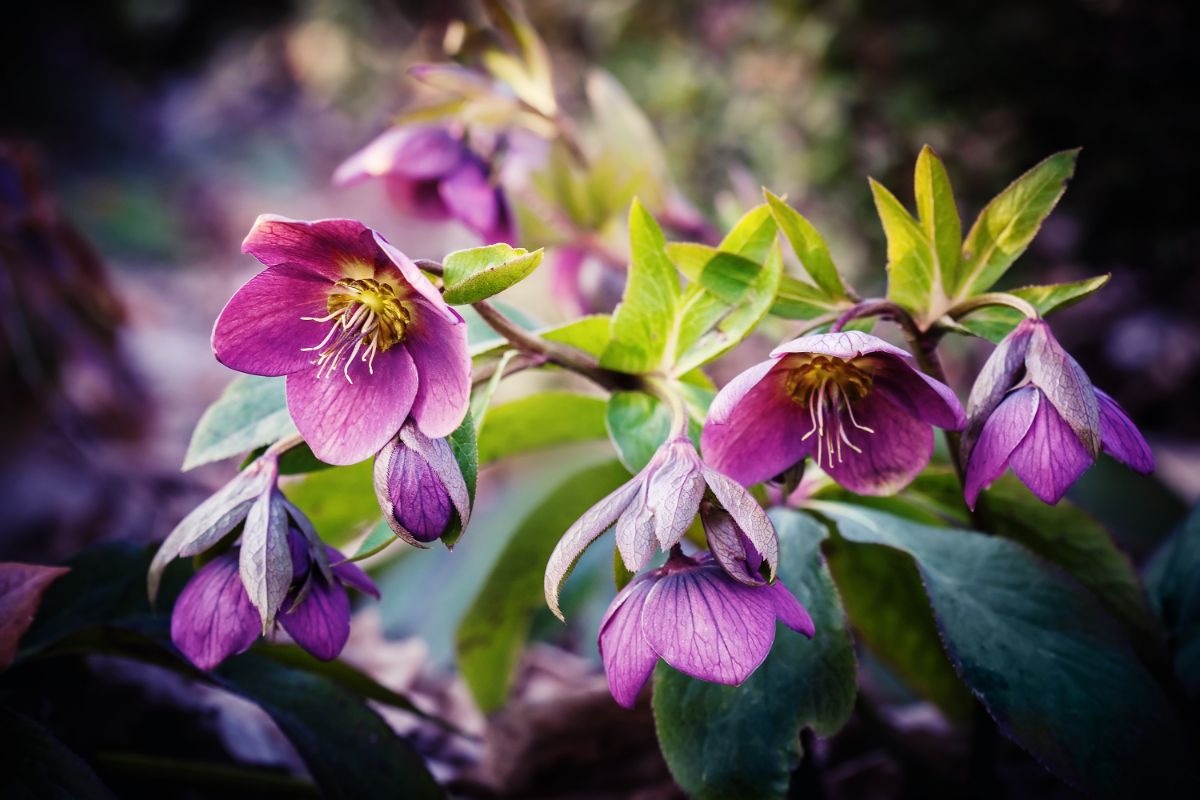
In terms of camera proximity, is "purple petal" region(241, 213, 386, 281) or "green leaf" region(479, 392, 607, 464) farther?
"green leaf" region(479, 392, 607, 464)

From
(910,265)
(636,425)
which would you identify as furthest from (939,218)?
(636,425)

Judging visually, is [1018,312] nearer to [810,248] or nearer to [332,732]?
[810,248]

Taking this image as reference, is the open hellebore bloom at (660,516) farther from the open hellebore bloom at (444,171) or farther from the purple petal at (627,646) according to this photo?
the open hellebore bloom at (444,171)

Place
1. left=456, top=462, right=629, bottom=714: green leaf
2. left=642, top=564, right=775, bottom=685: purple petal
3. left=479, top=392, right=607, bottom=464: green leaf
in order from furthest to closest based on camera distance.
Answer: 1. left=456, top=462, right=629, bottom=714: green leaf
2. left=479, top=392, right=607, bottom=464: green leaf
3. left=642, top=564, right=775, bottom=685: purple petal

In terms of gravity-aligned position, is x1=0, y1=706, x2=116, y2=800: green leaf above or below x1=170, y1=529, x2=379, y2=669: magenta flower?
below

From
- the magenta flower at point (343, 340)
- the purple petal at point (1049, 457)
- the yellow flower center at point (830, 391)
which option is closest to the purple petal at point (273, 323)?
the magenta flower at point (343, 340)

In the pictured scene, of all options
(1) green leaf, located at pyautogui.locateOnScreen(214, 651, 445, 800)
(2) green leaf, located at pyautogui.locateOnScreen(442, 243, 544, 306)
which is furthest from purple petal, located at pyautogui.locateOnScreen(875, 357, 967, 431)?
(1) green leaf, located at pyautogui.locateOnScreen(214, 651, 445, 800)

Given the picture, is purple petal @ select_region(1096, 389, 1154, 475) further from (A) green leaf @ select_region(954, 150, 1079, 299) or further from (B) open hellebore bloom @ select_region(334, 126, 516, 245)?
(B) open hellebore bloom @ select_region(334, 126, 516, 245)

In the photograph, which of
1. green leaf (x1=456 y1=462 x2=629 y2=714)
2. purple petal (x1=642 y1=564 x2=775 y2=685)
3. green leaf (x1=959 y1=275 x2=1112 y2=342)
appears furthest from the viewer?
green leaf (x1=456 y1=462 x2=629 y2=714)
